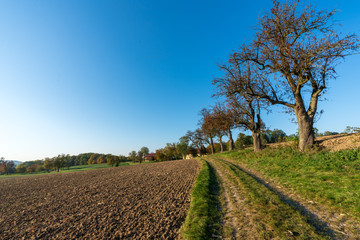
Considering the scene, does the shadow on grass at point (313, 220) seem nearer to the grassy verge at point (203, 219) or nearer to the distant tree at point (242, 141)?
the grassy verge at point (203, 219)

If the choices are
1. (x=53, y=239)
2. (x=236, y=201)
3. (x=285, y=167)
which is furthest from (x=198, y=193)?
(x=285, y=167)

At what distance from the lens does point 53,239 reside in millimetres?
5035

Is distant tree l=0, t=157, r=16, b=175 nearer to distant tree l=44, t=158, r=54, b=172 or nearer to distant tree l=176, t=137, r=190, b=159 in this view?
distant tree l=44, t=158, r=54, b=172

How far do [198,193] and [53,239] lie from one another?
602cm

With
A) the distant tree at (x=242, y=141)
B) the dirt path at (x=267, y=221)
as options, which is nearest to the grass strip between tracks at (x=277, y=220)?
the dirt path at (x=267, y=221)

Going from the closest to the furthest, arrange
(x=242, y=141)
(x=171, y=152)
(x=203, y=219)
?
1. (x=203, y=219)
2. (x=242, y=141)
3. (x=171, y=152)

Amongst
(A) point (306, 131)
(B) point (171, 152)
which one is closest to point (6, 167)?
(B) point (171, 152)

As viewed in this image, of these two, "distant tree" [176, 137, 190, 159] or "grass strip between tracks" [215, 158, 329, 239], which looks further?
"distant tree" [176, 137, 190, 159]

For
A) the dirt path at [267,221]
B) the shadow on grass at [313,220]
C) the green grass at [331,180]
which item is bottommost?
the shadow on grass at [313,220]

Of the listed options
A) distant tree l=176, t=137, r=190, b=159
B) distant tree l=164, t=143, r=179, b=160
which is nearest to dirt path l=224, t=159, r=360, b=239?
distant tree l=176, t=137, r=190, b=159

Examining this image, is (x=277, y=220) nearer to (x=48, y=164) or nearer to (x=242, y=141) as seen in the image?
(x=242, y=141)

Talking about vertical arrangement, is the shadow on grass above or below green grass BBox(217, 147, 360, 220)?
below

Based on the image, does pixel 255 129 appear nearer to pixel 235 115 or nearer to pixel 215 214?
pixel 235 115

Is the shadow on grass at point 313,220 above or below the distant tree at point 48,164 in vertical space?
below
